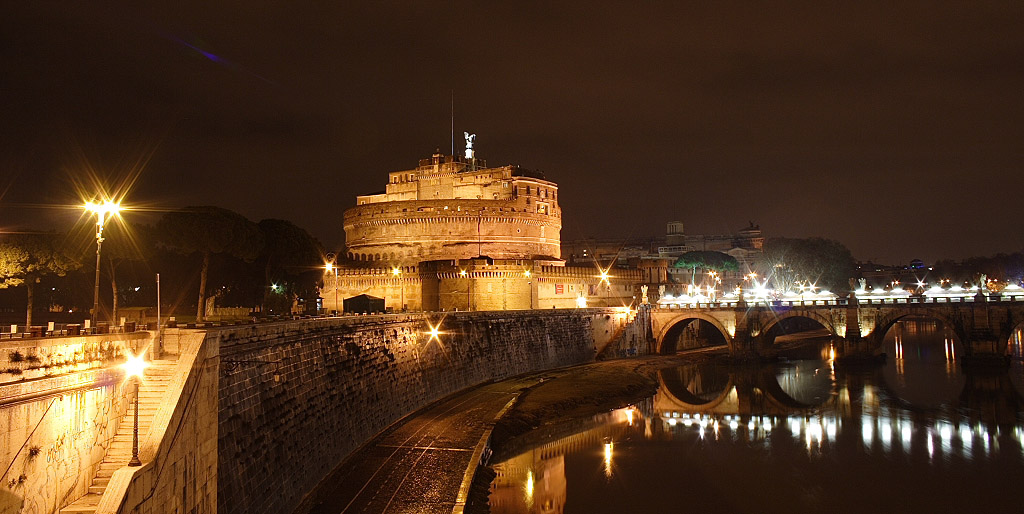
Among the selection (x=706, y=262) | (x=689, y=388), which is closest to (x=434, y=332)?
(x=689, y=388)

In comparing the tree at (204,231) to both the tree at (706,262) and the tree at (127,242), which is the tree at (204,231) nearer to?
the tree at (127,242)

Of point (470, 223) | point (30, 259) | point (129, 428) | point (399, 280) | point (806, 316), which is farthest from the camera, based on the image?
point (470, 223)

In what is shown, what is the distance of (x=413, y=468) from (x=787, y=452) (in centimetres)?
1719

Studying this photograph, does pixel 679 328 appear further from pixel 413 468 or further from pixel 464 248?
pixel 413 468

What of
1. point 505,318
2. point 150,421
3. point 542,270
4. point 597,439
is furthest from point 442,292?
point 150,421

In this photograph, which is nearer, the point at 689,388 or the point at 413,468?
the point at 413,468

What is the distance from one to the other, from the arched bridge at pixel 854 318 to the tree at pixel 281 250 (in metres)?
30.4

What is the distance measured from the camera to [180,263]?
49.8 m

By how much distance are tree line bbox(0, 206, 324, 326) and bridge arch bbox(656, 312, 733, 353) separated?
30060 mm

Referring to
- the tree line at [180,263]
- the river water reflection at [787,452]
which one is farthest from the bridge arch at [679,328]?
the tree line at [180,263]

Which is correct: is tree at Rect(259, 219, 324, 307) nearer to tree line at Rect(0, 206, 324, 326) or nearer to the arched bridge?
tree line at Rect(0, 206, 324, 326)

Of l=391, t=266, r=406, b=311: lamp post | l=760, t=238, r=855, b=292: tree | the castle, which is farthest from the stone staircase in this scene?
l=760, t=238, r=855, b=292: tree

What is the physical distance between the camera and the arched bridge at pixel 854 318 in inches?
2079

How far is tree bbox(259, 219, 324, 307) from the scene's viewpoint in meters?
49.2
